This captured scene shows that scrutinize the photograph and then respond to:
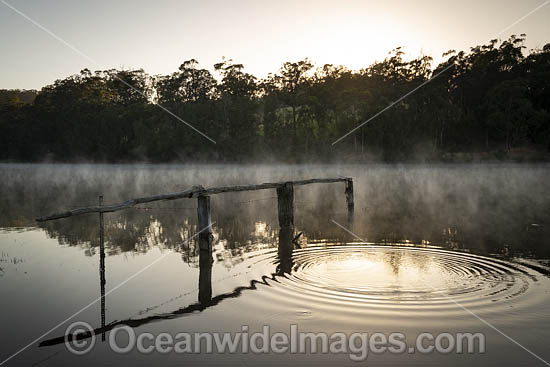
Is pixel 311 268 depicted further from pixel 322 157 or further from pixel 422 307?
pixel 322 157

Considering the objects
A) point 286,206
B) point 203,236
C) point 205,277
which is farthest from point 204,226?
point 286,206

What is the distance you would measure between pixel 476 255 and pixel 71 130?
316 ft

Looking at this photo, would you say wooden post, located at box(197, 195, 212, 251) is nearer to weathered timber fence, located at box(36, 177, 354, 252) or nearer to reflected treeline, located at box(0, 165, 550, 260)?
weathered timber fence, located at box(36, 177, 354, 252)

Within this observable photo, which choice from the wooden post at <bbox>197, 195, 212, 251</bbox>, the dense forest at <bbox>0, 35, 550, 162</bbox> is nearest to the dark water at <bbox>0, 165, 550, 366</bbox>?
the wooden post at <bbox>197, 195, 212, 251</bbox>

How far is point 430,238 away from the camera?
Answer: 15.2m

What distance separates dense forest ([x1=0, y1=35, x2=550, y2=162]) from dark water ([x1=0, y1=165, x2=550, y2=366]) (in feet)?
180

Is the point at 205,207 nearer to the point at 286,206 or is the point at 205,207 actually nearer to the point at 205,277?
the point at 205,277

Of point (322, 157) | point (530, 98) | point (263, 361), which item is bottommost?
point (263, 361)

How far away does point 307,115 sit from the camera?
8538 cm

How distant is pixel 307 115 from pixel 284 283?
77.3m

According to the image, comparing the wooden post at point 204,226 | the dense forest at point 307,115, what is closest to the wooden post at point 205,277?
the wooden post at point 204,226

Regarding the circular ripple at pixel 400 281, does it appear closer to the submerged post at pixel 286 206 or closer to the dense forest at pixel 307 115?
the submerged post at pixel 286 206

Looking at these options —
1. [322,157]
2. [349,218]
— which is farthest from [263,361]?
[322,157]

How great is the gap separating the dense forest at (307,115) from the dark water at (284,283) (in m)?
54.8
